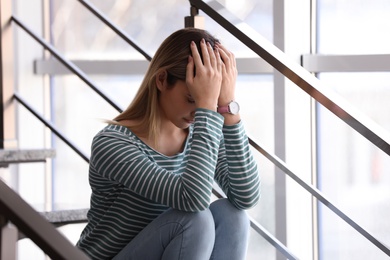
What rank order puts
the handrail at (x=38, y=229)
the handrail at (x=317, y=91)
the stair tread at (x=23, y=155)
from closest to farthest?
the handrail at (x=38, y=229) < the handrail at (x=317, y=91) < the stair tread at (x=23, y=155)

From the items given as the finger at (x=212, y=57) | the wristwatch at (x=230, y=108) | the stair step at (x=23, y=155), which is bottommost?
the stair step at (x=23, y=155)

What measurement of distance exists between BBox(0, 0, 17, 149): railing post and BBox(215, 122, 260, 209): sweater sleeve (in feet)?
2.92

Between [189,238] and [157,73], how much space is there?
32 cm

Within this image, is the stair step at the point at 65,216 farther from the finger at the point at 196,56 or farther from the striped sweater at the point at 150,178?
the finger at the point at 196,56

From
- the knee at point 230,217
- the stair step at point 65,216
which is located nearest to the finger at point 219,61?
the knee at point 230,217

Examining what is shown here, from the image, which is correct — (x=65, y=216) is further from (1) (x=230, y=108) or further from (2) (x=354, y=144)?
(2) (x=354, y=144)

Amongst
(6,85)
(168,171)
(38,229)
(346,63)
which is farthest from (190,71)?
(346,63)

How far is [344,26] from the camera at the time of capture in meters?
2.65

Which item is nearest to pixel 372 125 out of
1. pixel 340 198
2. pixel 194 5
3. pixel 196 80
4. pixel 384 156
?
pixel 196 80

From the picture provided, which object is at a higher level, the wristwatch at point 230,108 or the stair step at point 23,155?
the wristwatch at point 230,108

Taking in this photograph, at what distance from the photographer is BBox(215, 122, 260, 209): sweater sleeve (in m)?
1.44

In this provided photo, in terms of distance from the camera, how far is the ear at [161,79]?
4.66 feet

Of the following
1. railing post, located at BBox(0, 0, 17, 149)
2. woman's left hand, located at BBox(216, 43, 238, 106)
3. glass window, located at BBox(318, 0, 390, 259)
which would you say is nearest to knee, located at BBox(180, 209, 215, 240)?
woman's left hand, located at BBox(216, 43, 238, 106)

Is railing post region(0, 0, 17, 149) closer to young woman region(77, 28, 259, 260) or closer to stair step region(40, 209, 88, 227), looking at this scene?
stair step region(40, 209, 88, 227)
